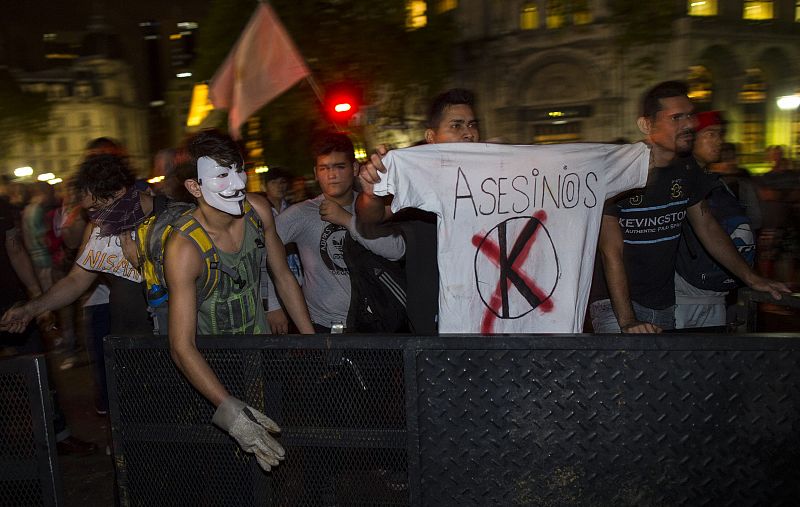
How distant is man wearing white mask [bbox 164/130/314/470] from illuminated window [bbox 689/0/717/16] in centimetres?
2467

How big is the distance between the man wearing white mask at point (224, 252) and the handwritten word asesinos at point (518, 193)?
3.48 ft

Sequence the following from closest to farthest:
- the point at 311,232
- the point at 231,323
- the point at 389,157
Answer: the point at 389,157
the point at 231,323
the point at 311,232

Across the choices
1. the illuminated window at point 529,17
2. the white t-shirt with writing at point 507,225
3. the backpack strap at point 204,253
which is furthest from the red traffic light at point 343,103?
the illuminated window at point 529,17

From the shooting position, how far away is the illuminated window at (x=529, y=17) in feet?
83.9

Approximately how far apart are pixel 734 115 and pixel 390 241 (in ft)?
81.3

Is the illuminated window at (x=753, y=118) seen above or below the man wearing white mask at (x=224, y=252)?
above

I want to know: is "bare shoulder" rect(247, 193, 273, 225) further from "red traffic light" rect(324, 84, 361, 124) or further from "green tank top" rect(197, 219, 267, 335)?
"red traffic light" rect(324, 84, 361, 124)

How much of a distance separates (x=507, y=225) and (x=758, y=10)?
27697 millimetres

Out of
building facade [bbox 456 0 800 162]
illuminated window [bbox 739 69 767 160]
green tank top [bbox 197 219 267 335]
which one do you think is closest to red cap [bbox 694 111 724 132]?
green tank top [bbox 197 219 267 335]

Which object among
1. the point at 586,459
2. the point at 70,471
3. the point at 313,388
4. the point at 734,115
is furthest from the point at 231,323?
the point at 734,115

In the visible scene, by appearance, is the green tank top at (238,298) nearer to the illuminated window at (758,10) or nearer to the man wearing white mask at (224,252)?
the man wearing white mask at (224,252)

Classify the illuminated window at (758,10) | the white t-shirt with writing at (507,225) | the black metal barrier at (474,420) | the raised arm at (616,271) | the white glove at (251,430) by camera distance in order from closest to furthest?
1. the black metal barrier at (474,420)
2. the white glove at (251,430)
3. the white t-shirt with writing at (507,225)
4. the raised arm at (616,271)
5. the illuminated window at (758,10)

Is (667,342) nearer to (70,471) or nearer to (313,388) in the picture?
(313,388)

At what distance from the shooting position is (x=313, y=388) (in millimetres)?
2803
